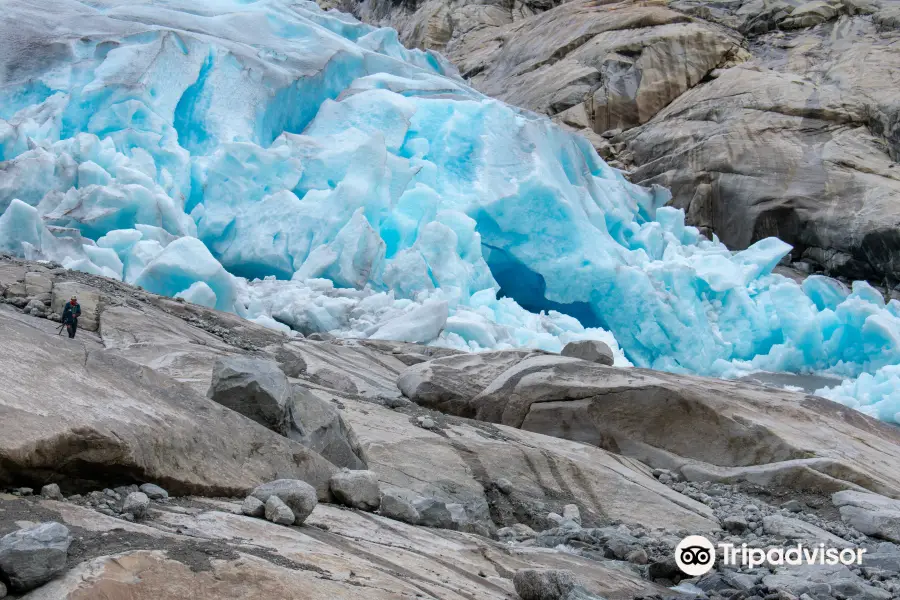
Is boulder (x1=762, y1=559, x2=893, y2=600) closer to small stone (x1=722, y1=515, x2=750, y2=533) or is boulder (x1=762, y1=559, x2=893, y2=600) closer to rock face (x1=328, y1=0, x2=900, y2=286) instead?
small stone (x1=722, y1=515, x2=750, y2=533)

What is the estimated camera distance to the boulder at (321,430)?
3.63 m

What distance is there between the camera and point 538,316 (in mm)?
11312

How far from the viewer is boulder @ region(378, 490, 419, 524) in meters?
3.32

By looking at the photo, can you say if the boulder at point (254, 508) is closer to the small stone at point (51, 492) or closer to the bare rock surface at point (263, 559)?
the bare rock surface at point (263, 559)

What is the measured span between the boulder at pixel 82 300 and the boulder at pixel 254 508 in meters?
3.69

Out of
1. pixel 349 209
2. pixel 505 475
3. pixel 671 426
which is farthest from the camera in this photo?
pixel 349 209

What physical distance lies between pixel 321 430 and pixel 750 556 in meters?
2.04

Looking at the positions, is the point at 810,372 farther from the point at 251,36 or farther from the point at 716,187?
the point at 251,36

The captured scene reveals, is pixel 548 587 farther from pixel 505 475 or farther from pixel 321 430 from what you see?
pixel 505 475

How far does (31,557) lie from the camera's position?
1764mm

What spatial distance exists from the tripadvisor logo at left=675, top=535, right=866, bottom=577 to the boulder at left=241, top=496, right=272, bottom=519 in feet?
5.75

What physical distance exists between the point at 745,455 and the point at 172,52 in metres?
9.65

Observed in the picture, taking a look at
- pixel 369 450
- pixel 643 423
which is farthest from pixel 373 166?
pixel 369 450

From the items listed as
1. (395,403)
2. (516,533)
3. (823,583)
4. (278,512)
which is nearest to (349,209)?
(395,403)
